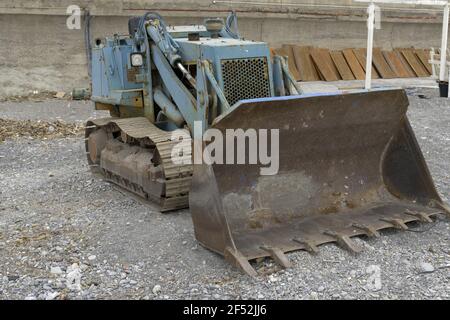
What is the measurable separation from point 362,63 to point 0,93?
9257 millimetres

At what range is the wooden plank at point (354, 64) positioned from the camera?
16359mm

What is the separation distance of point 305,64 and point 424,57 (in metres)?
4.46

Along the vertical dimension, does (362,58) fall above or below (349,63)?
above

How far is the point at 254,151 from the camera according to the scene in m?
4.94

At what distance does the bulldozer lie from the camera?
15.4 feet

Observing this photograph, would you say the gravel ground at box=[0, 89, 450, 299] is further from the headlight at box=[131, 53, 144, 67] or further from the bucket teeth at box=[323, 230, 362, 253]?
the headlight at box=[131, 53, 144, 67]

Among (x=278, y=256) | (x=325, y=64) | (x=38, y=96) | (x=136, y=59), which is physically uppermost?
(x=136, y=59)

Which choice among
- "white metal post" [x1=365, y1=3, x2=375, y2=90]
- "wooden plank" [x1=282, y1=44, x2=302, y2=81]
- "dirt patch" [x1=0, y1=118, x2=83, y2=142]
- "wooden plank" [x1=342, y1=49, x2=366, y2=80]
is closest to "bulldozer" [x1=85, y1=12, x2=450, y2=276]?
"dirt patch" [x1=0, y1=118, x2=83, y2=142]

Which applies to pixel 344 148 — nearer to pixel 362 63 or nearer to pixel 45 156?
pixel 45 156

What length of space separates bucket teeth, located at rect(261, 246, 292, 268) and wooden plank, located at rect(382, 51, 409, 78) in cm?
1381

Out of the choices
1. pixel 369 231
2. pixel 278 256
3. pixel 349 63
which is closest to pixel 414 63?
pixel 349 63

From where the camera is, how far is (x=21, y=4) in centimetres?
1316

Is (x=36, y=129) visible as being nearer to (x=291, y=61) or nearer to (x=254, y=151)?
(x=254, y=151)
